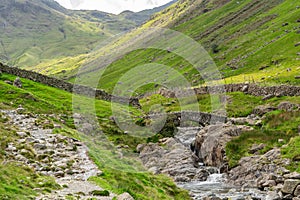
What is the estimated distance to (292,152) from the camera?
40.0m

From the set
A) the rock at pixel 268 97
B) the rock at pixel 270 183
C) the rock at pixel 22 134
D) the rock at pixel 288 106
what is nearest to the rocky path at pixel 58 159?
the rock at pixel 22 134

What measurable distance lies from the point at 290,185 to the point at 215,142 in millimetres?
19395


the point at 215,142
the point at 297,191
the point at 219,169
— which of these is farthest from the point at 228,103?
the point at 297,191

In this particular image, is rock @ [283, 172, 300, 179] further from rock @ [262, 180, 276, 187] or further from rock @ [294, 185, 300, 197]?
rock @ [294, 185, 300, 197]

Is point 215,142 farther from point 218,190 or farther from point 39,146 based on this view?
point 39,146

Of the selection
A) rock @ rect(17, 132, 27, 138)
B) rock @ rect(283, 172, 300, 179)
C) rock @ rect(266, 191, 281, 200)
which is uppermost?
rock @ rect(17, 132, 27, 138)

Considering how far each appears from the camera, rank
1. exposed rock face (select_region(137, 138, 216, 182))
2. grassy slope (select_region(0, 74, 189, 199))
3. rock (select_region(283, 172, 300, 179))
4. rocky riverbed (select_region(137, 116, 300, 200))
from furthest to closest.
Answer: exposed rock face (select_region(137, 138, 216, 182))
rocky riverbed (select_region(137, 116, 300, 200))
rock (select_region(283, 172, 300, 179))
grassy slope (select_region(0, 74, 189, 199))

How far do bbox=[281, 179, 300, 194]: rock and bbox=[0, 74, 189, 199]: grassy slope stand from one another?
9.60 metres

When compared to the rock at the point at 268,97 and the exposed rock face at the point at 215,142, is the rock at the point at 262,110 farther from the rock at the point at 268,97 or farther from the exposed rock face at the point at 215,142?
the exposed rock face at the point at 215,142

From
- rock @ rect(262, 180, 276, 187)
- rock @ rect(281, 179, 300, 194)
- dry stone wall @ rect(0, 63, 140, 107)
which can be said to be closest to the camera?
rock @ rect(281, 179, 300, 194)

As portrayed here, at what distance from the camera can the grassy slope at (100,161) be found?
19219mm

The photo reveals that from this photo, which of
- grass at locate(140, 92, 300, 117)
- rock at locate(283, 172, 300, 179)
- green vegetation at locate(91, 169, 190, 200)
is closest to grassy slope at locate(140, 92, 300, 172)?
grass at locate(140, 92, 300, 117)

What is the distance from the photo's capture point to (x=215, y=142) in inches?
1989

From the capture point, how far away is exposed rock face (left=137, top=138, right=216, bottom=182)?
1697 inches
